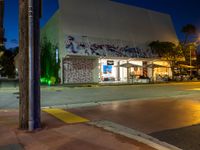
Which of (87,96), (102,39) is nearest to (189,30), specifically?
(102,39)

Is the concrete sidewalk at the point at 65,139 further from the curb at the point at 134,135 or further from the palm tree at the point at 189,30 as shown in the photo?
the palm tree at the point at 189,30

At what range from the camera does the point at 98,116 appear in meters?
9.41

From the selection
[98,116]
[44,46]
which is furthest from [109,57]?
[98,116]

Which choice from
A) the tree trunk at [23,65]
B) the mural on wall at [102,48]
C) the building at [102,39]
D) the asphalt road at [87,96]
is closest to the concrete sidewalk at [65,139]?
the tree trunk at [23,65]

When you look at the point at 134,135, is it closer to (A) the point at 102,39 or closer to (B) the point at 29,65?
(B) the point at 29,65

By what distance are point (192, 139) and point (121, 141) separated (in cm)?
196

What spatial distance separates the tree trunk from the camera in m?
6.77

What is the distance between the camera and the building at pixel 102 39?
28.8 m

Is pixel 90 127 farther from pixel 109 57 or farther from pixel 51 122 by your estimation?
pixel 109 57

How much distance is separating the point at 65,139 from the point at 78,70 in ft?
79.8

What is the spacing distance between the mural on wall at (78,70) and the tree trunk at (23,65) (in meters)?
22.3

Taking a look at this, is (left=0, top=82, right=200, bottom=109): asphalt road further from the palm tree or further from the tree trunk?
the palm tree

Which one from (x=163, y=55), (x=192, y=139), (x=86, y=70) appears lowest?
(x=192, y=139)

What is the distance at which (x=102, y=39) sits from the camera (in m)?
31.2
